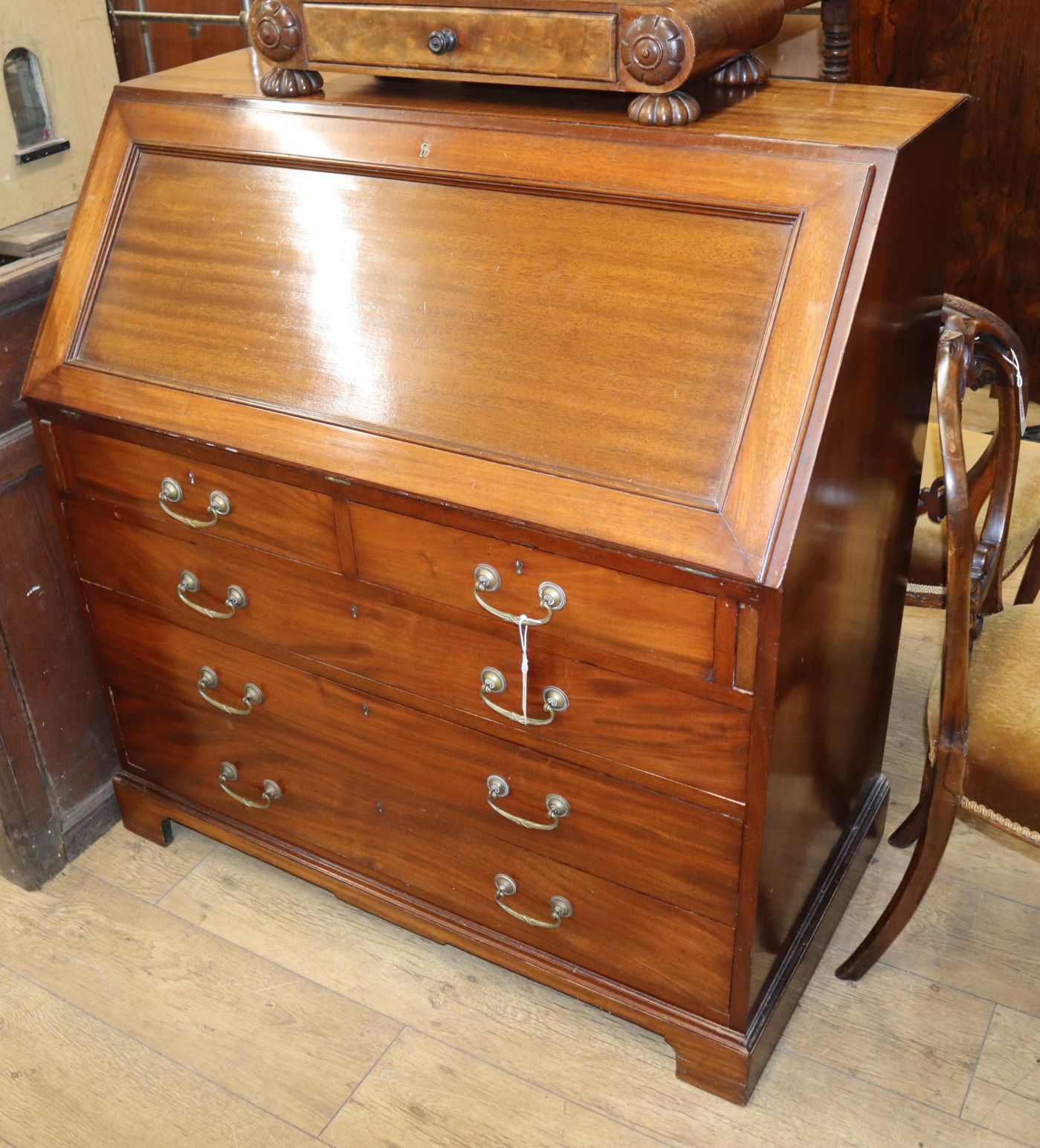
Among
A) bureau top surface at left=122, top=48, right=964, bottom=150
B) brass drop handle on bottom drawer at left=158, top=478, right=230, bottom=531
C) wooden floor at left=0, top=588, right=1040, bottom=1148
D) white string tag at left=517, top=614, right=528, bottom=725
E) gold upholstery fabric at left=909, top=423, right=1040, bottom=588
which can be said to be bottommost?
wooden floor at left=0, top=588, right=1040, bottom=1148

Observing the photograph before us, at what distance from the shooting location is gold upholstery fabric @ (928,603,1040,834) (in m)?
1.44

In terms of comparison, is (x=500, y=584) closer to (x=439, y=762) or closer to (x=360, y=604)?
(x=360, y=604)

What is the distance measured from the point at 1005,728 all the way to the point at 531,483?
0.66 m

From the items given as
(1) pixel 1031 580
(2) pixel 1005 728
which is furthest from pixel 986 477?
(1) pixel 1031 580

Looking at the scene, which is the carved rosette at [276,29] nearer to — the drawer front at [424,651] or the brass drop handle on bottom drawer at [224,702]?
the drawer front at [424,651]

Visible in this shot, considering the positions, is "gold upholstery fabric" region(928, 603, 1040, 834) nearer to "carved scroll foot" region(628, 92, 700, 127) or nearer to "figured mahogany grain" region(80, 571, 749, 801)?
"figured mahogany grain" region(80, 571, 749, 801)

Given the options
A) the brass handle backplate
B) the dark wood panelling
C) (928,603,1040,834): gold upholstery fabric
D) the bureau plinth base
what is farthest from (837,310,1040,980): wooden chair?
the dark wood panelling

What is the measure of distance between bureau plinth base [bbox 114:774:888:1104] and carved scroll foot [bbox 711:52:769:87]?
1106 millimetres

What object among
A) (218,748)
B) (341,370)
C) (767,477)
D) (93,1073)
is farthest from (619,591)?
(93,1073)

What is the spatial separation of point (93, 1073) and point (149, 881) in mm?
380

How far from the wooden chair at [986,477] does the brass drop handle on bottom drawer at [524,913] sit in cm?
72

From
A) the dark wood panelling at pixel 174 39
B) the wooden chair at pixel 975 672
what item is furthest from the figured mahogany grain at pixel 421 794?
A: the dark wood panelling at pixel 174 39

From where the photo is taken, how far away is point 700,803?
1.43 metres

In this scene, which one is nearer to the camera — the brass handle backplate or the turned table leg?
the brass handle backplate
